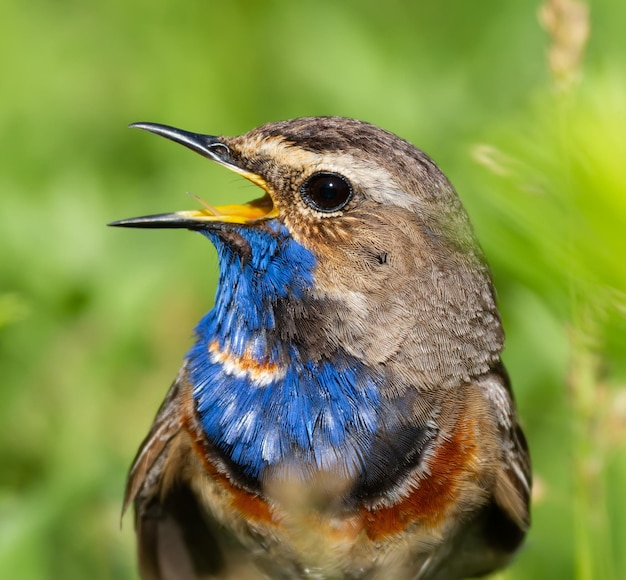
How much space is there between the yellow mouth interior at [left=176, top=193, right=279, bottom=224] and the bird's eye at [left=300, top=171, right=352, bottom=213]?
0.14 m

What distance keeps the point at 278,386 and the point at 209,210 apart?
687mm

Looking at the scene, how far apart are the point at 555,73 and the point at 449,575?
2396mm

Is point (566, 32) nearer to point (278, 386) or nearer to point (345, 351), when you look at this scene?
point (345, 351)

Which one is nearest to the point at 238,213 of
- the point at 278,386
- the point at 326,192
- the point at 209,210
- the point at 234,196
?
the point at 209,210

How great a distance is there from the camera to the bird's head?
404cm

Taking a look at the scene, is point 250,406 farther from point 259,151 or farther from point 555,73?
point 555,73

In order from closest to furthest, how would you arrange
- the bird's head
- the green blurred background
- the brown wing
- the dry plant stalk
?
1. the green blurred background
2. the dry plant stalk
3. the bird's head
4. the brown wing

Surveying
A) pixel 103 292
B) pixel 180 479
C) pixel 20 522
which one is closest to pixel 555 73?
pixel 180 479

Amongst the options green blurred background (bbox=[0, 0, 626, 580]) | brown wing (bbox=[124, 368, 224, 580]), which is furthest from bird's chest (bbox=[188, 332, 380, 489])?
green blurred background (bbox=[0, 0, 626, 580])

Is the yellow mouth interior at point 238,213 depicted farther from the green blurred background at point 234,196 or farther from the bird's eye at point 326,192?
the green blurred background at point 234,196

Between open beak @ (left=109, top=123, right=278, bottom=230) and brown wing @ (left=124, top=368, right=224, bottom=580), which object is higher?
open beak @ (left=109, top=123, right=278, bottom=230)

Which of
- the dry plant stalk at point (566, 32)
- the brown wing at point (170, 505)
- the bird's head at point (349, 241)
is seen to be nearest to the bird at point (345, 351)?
the bird's head at point (349, 241)

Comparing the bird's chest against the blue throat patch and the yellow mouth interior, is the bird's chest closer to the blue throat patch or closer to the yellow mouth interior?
the blue throat patch

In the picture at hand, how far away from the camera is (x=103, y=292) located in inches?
240
